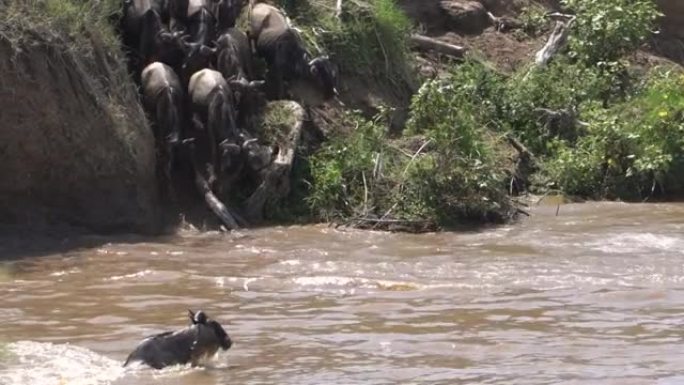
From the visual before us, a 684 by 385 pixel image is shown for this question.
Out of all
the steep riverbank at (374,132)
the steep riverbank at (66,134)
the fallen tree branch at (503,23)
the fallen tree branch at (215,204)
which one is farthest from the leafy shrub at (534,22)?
the steep riverbank at (66,134)

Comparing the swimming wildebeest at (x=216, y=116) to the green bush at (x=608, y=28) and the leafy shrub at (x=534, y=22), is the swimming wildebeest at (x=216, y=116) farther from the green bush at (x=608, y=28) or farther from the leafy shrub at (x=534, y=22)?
the leafy shrub at (x=534, y=22)

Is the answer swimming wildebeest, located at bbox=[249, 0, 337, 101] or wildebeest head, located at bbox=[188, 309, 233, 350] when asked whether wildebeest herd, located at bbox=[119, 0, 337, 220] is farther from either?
wildebeest head, located at bbox=[188, 309, 233, 350]

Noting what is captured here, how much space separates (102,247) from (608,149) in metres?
5.81

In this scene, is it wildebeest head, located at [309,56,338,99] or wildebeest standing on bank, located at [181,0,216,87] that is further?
wildebeest head, located at [309,56,338,99]

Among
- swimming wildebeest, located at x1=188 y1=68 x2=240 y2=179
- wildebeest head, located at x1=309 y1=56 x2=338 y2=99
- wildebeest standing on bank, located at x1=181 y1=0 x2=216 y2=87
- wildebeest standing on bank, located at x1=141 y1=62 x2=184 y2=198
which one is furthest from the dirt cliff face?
wildebeest head, located at x1=309 y1=56 x2=338 y2=99

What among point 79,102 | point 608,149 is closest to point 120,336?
point 79,102

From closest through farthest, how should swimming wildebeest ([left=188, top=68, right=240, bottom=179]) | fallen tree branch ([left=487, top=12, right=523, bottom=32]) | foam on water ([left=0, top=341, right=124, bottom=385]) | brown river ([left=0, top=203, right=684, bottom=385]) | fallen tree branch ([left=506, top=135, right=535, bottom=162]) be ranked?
1. foam on water ([left=0, top=341, right=124, bottom=385])
2. brown river ([left=0, top=203, right=684, bottom=385])
3. swimming wildebeest ([left=188, top=68, right=240, bottom=179])
4. fallen tree branch ([left=506, top=135, right=535, bottom=162])
5. fallen tree branch ([left=487, top=12, right=523, bottom=32])

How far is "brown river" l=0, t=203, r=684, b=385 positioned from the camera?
26.1ft

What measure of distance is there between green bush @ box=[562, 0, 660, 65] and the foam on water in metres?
10.5

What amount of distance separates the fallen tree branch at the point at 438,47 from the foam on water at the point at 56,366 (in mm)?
10159

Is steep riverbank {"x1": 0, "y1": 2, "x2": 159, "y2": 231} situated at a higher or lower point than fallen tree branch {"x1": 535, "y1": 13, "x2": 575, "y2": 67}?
lower

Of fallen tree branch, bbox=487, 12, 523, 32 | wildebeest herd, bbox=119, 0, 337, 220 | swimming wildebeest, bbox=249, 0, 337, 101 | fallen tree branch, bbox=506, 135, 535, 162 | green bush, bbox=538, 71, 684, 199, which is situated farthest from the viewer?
fallen tree branch, bbox=487, 12, 523, 32

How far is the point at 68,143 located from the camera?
43.3 ft

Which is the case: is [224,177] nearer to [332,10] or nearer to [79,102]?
[79,102]
